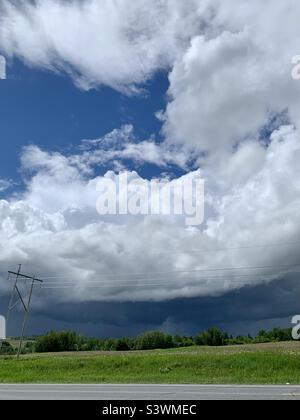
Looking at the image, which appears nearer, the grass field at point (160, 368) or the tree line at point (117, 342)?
the grass field at point (160, 368)

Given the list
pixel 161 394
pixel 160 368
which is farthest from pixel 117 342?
pixel 161 394

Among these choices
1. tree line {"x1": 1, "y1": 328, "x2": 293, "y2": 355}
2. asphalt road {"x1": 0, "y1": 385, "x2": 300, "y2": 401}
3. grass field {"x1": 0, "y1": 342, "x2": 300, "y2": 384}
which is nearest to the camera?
asphalt road {"x1": 0, "y1": 385, "x2": 300, "y2": 401}

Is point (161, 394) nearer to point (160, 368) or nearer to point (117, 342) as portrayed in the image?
point (160, 368)

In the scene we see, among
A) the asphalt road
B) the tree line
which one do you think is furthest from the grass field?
the tree line

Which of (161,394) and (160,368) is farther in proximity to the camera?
(160,368)

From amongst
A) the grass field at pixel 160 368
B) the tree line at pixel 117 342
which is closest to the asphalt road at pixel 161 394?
the grass field at pixel 160 368

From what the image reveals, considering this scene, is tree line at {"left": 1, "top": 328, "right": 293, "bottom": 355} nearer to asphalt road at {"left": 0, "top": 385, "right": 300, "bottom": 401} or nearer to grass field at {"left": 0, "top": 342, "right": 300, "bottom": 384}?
grass field at {"left": 0, "top": 342, "right": 300, "bottom": 384}

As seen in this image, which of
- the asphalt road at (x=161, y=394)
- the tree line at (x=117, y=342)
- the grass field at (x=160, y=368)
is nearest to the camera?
the asphalt road at (x=161, y=394)

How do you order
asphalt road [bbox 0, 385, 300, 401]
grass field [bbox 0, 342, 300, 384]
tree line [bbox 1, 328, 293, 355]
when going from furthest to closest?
tree line [bbox 1, 328, 293, 355], grass field [bbox 0, 342, 300, 384], asphalt road [bbox 0, 385, 300, 401]

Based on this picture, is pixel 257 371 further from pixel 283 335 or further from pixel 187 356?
pixel 283 335

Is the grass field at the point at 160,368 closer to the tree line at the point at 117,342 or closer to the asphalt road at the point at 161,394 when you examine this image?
the asphalt road at the point at 161,394

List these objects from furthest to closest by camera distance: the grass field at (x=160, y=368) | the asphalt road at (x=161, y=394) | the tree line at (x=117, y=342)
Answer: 1. the tree line at (x=117, y=342)
2. the grass field at (x=160, y=368)
3. the asphalt road at (x=161, y=394)
